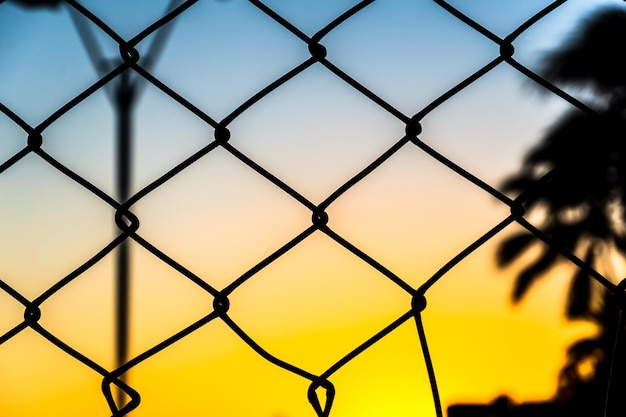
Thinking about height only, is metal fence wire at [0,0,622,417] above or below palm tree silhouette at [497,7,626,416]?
below

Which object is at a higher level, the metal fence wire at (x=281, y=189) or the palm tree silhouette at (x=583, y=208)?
the palm tree silhouette at (x=583, y=208)

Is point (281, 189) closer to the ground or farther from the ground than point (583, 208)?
closer to the ground

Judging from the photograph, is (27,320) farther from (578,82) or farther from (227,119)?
(578,82)

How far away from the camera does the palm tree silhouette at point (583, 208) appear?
156 inches

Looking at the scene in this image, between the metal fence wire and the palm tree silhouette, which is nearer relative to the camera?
the metal fence wire

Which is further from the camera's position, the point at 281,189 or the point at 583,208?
the point at 583,208

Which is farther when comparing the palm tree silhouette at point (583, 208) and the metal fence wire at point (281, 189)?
the palm tree silhouette at point (583, 208)

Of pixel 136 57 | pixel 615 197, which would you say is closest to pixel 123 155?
pixel 136 57

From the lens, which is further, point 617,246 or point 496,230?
point 617,246

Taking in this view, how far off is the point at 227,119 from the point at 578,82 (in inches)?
160

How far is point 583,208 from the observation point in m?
4.29

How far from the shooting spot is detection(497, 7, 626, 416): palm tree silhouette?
13.0 ft

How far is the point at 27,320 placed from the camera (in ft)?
1.76

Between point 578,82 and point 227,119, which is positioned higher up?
point 578,82
